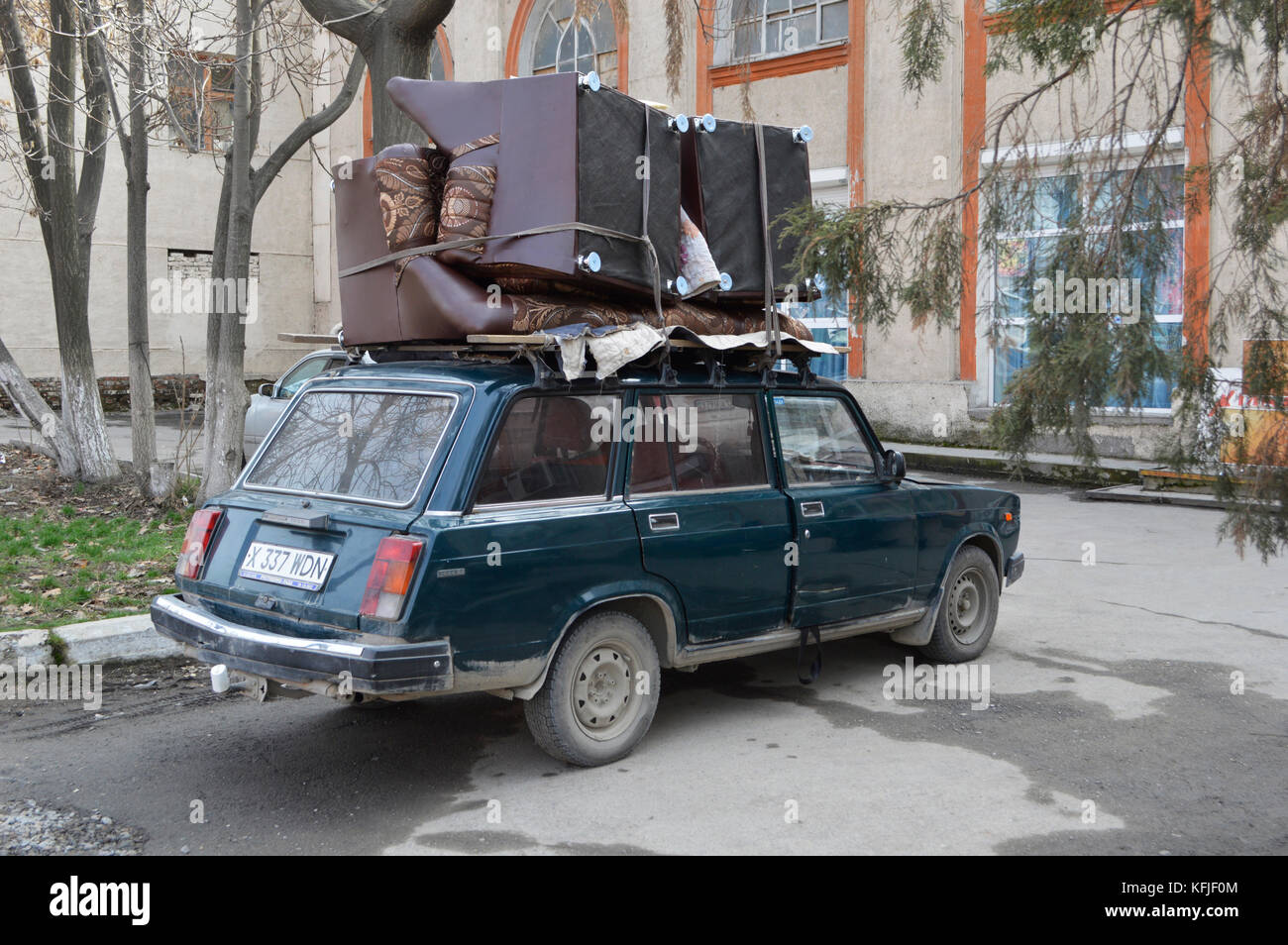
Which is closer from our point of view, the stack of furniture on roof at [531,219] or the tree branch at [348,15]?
the stack of furniture on roof at [531,219]

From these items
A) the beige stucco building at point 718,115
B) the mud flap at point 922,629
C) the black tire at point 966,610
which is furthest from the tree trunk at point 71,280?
the black tire at point 966,610

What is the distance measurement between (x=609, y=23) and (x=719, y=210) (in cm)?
1752

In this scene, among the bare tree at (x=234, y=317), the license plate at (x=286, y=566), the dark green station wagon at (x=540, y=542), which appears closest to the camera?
the dark green station wagon at (x=540, y=542)

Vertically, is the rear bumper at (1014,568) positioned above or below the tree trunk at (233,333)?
below

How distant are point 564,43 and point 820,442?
59.8ft

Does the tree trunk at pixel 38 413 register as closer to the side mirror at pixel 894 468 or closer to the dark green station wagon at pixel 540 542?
the dark green station wagon at pixel 540 542

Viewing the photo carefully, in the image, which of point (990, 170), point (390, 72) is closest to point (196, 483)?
point (390, 72)

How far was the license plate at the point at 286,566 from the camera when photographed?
4.70 metres

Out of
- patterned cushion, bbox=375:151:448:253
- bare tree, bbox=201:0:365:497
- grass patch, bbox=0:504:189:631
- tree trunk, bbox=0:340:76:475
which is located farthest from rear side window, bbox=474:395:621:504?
tree trunk, bbox=0:340:76:475

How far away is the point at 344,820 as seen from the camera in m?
4.54

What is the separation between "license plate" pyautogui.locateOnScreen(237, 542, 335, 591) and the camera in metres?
4.70

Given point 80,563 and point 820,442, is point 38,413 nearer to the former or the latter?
point 80,563

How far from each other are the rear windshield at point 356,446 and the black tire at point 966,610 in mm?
3196

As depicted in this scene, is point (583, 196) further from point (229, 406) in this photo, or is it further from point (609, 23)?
point (609, 23)
